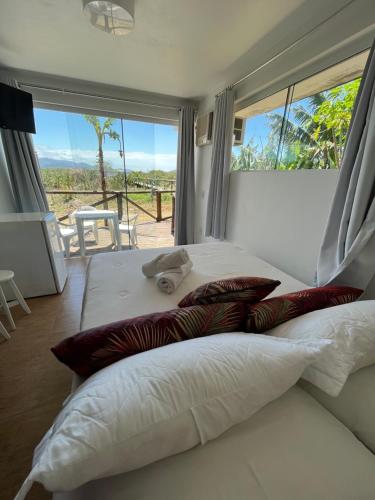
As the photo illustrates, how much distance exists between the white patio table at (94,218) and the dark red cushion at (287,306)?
10.0ft

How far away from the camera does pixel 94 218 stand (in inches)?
132

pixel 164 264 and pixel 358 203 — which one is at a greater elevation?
pixel 358 203

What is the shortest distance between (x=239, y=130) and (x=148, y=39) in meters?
1.29

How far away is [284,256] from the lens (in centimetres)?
199

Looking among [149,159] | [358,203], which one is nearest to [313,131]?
[358,203]

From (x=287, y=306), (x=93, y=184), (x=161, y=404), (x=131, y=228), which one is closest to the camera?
(x=161, y=404)

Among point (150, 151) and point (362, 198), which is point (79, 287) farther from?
point (362, 198)

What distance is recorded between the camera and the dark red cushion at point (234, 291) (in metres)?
0.94

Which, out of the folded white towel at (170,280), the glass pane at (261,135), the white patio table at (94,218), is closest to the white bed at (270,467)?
the folded white towel at (170,280)

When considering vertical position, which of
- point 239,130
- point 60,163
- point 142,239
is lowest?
point 142,239

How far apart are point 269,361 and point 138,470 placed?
1.42 feet

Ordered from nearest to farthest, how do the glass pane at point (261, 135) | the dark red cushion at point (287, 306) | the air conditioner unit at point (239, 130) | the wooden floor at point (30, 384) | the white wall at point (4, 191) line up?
the dark red cushion at point (287, 306) → the wooden floor at point (30, 384) → the glass pane at point (261, 135) → the air conditioner unit at point (239, 130) → the white wall at point (4, 191)

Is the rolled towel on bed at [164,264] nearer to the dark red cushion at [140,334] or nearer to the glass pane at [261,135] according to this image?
the dark red cushion at [140,334]

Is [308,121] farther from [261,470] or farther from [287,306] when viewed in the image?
[261,470]
